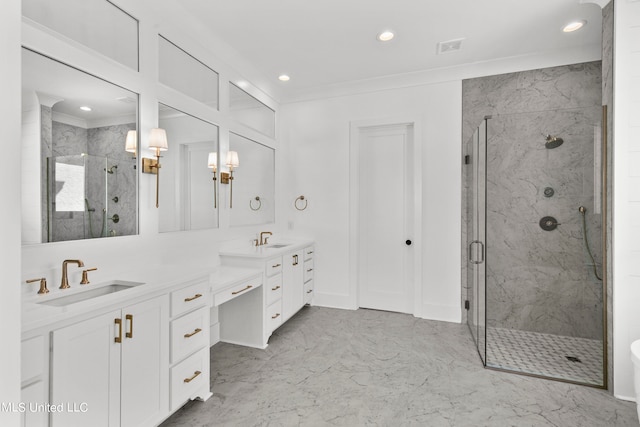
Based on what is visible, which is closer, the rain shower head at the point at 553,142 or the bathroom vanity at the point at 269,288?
the rain shower head at the point at 553,142

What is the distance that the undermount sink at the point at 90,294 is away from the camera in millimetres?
1571

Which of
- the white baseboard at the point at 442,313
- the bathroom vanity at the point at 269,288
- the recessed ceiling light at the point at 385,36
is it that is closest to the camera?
the recessed ceiling light at the point at 385,36

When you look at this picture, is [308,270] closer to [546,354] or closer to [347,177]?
[347,177]

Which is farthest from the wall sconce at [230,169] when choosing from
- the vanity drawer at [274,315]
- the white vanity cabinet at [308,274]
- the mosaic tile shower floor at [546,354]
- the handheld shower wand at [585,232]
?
the handheld shower wand at [585,232]

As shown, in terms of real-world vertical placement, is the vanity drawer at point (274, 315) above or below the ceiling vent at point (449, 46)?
below

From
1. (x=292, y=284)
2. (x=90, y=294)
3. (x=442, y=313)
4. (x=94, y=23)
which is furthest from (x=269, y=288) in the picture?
(x=94, y=23)

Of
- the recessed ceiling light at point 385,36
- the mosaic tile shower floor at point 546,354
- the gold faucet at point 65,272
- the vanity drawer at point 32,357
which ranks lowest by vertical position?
the mosaic tile shower floor at point 546,354

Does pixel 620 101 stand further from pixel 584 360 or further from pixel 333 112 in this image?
pixel 333 112

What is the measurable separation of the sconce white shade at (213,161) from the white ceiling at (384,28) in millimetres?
1086

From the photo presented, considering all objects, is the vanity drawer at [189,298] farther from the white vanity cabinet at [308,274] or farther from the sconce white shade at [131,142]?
the white vanity cabinet at [308,274]

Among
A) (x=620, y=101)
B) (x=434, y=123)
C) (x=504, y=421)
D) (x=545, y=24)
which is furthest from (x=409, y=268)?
(x=545, y=24)

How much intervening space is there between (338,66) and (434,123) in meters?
1.29

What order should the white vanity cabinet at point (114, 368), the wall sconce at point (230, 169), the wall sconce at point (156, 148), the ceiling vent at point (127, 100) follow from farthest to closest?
the wall sconce at point (230, 169), the wall sconce at point (156, 148), the ceiling vent at point (127, 100), the white vanity cabinet at point (114, 368)

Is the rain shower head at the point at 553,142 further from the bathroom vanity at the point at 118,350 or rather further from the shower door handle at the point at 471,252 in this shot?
the bathroom vanity at the point at 118,350
